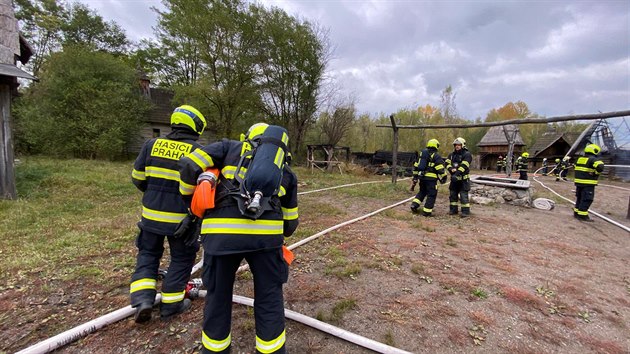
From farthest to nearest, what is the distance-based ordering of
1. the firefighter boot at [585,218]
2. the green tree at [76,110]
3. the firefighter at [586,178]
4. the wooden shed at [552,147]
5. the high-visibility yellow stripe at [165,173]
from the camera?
the wooden shed at [552,147]
the green tree at [76,110]
the firefighter boot at [585,218]
the firefighter at [586,178]
the high-visibility yellow stripe at [165,173]

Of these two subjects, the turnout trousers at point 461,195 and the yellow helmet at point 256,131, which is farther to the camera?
the turnout trousers at point 461,195

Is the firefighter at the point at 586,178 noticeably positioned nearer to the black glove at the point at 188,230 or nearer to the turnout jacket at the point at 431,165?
the turnout jacket at the point at 431,165

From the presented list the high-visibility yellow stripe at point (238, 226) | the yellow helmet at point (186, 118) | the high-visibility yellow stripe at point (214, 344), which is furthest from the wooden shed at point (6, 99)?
the high-visibility yellow stripe at point (214, 344)

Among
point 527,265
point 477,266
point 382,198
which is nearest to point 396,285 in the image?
point 477,266

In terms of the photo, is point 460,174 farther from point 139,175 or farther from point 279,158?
point 139,175

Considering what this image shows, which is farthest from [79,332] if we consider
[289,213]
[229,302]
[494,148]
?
[494,148]

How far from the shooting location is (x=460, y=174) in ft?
22.6

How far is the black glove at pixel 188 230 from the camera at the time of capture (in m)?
2.40

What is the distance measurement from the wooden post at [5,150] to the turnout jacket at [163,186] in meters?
6.87

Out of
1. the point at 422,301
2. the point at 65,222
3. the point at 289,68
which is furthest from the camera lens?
the point at 289,68

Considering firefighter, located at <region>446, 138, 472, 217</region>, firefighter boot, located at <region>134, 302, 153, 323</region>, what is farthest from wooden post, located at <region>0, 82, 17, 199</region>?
firefighter, located at <region>446, 138, 472, 217</region>

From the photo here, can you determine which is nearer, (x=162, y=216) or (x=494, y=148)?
(x=162, y=216)

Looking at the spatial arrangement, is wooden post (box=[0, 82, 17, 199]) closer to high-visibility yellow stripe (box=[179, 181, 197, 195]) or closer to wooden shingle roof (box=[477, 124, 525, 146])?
high-visibility yellow stripe (box=[179, 181, 197, 195])

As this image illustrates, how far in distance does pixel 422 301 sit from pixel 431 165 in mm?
4375
